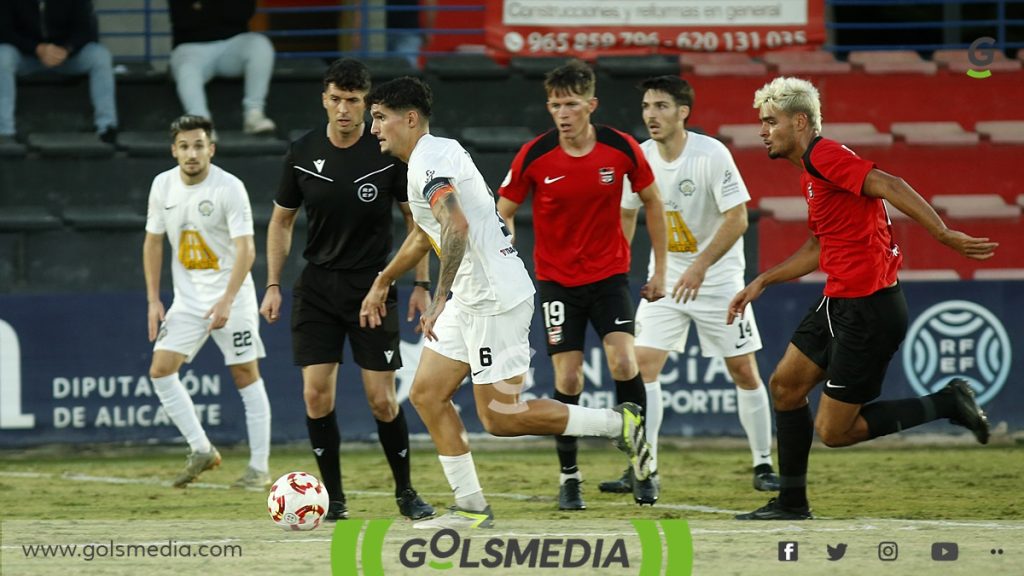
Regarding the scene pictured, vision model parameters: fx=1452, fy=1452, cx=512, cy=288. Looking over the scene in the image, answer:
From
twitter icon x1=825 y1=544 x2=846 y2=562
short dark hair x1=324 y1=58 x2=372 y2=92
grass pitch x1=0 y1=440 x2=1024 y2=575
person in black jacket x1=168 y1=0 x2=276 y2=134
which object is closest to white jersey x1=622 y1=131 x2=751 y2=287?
grass pitch x1=0 y1=440 x2=1024 y2=575

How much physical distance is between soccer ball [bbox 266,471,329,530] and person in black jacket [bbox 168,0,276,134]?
6.42 m

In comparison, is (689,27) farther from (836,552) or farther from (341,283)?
(836,552)

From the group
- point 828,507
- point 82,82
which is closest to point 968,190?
point 828,507

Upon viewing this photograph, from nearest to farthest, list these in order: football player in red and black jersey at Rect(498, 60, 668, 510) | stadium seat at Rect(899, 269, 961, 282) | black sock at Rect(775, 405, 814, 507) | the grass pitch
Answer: the grass pitch
black sock at Rect(775, 405, 814, 507)
football player in red and black jersey at Rect(498, 60, 668, 510)
stadium seat at Rect(899, 269, 961, 282)

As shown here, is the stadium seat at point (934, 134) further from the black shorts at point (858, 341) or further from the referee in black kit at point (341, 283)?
the referee in black kit at point (341, 283)

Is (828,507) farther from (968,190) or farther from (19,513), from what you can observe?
(968,190)

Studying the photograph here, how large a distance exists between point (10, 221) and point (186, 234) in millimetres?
3230

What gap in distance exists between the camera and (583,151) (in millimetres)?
8359

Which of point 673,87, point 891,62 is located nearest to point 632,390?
point 673,87

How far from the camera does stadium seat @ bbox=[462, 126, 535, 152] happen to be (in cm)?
1287

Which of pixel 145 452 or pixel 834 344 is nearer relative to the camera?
pixel 834 344

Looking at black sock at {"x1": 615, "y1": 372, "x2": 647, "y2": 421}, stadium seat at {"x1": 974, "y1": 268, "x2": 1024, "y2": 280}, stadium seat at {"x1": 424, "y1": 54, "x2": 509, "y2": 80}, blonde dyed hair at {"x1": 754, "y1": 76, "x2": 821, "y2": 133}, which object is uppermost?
stadium seat at {"x1": 424, "y1": 54, "x2": 509, "y2": 80}

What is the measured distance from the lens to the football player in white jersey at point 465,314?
22.7 feet

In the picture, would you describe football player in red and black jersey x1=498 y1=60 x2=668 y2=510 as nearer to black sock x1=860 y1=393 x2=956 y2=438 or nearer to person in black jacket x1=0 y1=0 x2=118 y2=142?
black sock x1=860 y1=393 x2=956 y2=438
